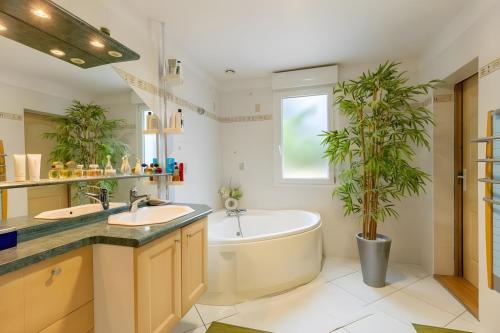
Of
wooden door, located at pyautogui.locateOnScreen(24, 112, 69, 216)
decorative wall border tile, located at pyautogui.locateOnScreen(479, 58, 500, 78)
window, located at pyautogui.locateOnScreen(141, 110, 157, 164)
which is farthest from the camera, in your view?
window, located at pyautogui.locateOnScreen(141, 110, 157, 164)

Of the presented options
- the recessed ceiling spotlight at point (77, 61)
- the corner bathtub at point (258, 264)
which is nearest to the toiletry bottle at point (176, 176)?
the corner bathtub at point (258, 264)

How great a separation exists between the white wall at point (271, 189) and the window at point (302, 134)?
0.43ft

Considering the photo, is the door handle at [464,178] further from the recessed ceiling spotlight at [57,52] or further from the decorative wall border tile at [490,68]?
the recessed ceiling spotlight at [57,52]

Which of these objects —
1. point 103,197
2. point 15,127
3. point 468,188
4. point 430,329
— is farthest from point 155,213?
point 468,188

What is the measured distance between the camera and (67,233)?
119 centimetres

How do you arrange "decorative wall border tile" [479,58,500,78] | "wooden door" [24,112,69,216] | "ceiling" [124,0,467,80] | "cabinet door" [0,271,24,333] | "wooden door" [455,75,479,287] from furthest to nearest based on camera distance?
"wooden door" [455,75,479,287] < "ceiling" [124,0,467,80] < "decorative wall border tile" [479,58,500,78] < "wooden door" [24,112,69,216] < "cabinet door" [0,271,24,333]

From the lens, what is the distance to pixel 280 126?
3227 mm

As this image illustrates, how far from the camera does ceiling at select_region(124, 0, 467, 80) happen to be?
181 cm

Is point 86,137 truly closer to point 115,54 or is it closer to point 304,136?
point 115,54

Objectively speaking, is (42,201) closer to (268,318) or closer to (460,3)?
(268,318)

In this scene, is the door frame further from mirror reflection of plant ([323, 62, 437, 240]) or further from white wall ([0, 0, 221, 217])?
white wall ([0, 0, 221, 217])

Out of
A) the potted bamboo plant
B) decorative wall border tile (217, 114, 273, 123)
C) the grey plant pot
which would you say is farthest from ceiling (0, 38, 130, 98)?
the grey plant pot

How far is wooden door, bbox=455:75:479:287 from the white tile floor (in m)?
0.37

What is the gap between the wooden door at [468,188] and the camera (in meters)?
2.15
